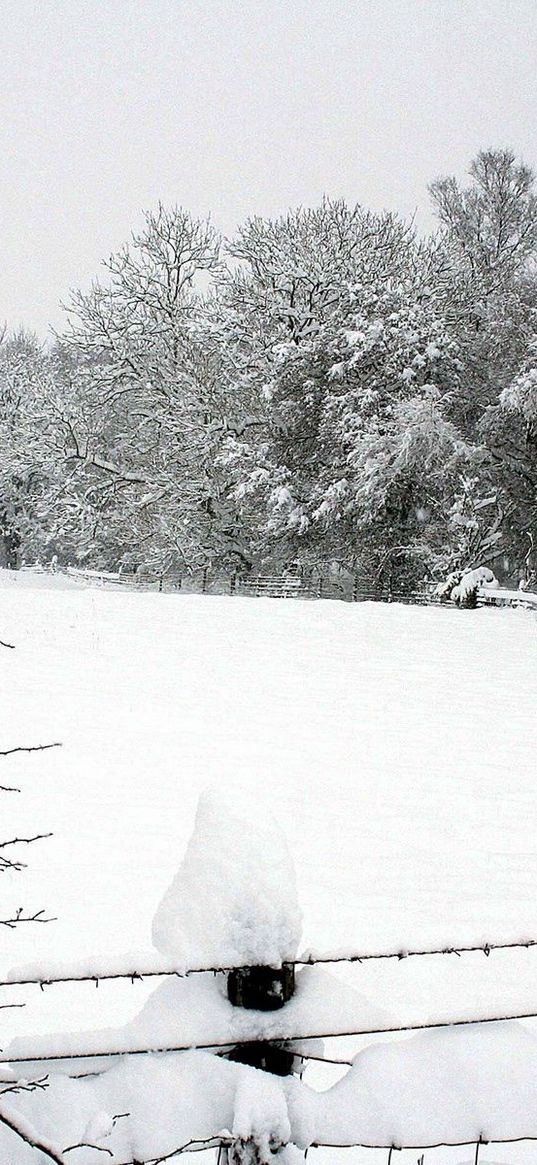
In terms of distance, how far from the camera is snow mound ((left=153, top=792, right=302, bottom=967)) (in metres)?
1.51

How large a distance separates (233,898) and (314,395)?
2632 centimetres

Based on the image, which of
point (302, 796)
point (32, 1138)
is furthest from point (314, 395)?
point (32, 1138)

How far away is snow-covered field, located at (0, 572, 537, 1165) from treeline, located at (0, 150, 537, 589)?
9541 millimetres

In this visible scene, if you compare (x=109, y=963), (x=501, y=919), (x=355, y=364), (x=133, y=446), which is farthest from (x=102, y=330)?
(x=109, y=963)

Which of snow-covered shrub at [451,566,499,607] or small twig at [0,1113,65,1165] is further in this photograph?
snow-covered shrub at [451,566,499,607]

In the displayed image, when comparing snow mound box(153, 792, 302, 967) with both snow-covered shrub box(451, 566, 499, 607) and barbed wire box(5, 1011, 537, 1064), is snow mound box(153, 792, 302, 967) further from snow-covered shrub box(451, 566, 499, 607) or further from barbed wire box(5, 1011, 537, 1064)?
snow-covered shrub box(451, 566, 499, 607)

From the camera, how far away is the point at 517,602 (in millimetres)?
21156

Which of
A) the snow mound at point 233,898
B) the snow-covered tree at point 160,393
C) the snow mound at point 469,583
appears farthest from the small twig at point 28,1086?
the snow-covered tree at point 160,393

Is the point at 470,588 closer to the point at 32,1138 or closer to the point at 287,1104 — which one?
the point at 287,1104

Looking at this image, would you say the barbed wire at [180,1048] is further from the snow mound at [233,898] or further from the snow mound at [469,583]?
the snow mound at [469,583]

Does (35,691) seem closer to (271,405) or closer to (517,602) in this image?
(517,602)

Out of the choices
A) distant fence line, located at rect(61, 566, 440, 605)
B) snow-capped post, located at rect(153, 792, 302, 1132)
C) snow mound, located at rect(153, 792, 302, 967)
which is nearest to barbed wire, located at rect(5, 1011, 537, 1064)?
snow-capped post, located at rect(153, 792, 302, 1132)

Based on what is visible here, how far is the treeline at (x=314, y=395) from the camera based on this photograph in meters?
25.1

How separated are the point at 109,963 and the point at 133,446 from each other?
3164 centimetres
